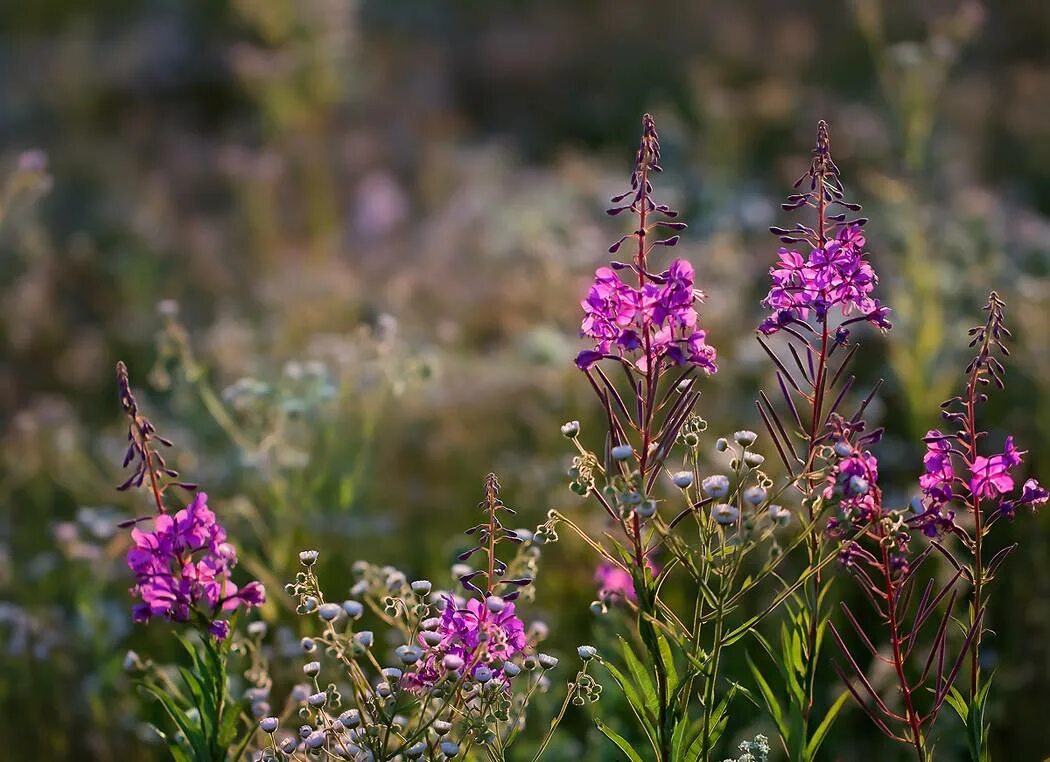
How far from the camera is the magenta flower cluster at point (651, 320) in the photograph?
1408 mm

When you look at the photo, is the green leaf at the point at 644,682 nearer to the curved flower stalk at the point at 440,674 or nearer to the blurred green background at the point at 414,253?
the curved flower stalk at the point at 440,674

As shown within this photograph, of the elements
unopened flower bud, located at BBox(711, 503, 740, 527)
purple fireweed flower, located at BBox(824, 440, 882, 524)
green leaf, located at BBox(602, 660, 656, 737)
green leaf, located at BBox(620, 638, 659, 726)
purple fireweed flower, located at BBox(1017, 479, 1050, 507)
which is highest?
purple fireweed flower, located at BBox(1017, 479, 1050, 507)

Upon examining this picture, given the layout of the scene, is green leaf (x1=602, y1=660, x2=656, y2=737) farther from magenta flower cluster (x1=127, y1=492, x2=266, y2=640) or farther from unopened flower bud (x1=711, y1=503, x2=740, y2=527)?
magenta flower cluster (x1=127, y1=492, x2=266, y2=640)

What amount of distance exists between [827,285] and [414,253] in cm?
528

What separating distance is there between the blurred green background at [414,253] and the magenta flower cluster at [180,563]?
0.84m

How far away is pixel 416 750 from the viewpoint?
4.75ft

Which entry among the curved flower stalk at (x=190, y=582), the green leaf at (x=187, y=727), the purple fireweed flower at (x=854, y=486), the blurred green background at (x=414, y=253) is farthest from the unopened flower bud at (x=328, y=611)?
the blurred green background at (x=414, y=253)

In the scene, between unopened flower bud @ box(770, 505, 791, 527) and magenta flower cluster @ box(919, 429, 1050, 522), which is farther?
magenta flower cluster @ box(919, 429, 1050, 522)

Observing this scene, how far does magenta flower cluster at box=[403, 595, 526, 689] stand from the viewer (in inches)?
58.6

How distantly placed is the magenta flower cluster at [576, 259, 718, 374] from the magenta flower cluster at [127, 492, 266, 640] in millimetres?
539

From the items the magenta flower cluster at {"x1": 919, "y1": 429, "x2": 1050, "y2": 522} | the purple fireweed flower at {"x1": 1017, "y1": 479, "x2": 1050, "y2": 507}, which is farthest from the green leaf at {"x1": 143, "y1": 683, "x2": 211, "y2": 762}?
the purple fireweed flower at {"x1": 1017, "y1": 479, "x2": 1050, "y2": 507}

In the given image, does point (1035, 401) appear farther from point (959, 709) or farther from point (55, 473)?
point (55, 473)

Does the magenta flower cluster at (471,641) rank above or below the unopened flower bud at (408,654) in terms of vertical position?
above

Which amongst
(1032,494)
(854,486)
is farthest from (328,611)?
(1032,494)
